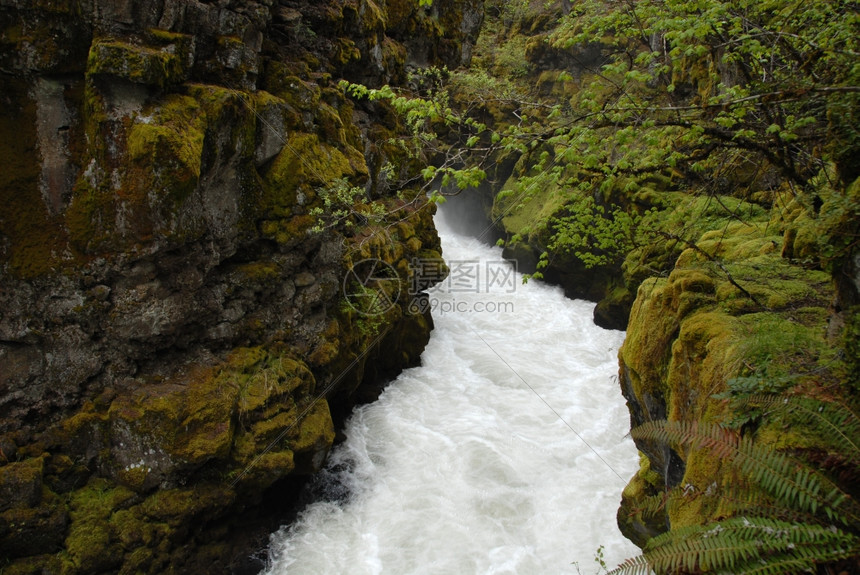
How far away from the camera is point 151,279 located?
6.94 metres

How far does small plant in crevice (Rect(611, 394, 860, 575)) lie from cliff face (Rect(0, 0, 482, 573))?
442cm

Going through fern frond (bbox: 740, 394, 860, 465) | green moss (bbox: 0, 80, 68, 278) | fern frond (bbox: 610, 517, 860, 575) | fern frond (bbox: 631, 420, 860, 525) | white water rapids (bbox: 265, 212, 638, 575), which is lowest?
Result: white water rapids (bbox: 265, 212, 638, 575)

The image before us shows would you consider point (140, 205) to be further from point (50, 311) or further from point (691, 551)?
point (691, 551)

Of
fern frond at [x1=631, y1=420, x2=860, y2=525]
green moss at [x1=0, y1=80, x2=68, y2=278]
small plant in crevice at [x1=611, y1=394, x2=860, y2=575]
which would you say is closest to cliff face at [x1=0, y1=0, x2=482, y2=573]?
green moss at [x1=0, y1=80, x2=68, y2=278]

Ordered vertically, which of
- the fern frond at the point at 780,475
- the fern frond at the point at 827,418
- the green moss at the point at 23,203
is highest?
the green moss at the point at 23,203

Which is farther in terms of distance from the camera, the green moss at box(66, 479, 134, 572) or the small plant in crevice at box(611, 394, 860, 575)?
the green moss at box(66, 479, 134, 572)

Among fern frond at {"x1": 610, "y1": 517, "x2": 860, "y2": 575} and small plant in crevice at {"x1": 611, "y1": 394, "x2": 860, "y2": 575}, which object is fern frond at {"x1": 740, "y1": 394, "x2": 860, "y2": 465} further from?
fern frond at {"x1": 610, "y1": 517, "x2": 860, "y2": 575}

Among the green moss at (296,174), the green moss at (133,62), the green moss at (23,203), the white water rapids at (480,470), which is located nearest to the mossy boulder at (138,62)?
the green moss at (133,62)

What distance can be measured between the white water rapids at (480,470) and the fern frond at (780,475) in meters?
4.82

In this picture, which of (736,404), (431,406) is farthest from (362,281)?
(736,404)

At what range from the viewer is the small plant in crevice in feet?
8.84

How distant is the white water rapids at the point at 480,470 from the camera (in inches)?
292

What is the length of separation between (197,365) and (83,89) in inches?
165

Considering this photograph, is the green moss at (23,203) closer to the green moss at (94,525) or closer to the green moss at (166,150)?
the green moss at (166,150)
